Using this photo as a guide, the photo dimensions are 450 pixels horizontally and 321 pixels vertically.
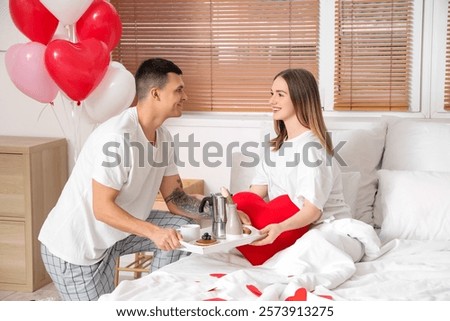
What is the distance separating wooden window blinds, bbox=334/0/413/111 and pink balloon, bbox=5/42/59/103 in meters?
1.44

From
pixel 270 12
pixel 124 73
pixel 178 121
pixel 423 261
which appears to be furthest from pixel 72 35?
pixel 423 261

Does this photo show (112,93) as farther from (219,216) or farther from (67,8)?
(219,216)

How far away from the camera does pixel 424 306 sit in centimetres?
211

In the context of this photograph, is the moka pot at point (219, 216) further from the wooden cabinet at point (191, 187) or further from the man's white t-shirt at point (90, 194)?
the wooden cabinet at point (191, 187)

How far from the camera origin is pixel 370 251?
8.76 feet

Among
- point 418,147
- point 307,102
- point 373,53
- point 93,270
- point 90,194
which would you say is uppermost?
point 373,53

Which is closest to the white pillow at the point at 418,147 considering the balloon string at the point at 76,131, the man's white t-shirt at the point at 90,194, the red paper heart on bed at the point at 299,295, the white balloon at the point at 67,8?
the man's white t-shirt at the point at 90,194

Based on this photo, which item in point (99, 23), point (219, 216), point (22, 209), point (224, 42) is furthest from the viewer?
point (224, 42)

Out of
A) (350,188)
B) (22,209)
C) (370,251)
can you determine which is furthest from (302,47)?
(22,209)

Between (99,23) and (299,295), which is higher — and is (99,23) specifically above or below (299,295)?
above

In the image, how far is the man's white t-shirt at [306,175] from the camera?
8.84 ft

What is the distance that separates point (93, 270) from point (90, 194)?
0.29 meters

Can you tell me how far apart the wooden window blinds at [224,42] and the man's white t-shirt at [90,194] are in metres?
1.13

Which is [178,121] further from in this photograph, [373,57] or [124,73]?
[373,57]
